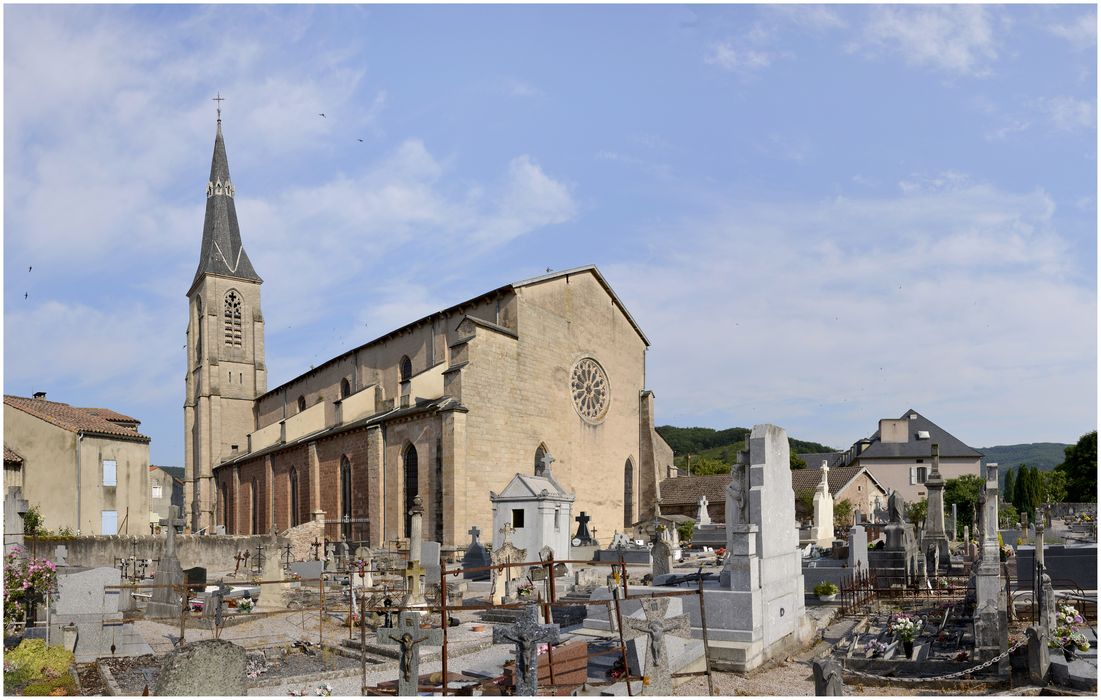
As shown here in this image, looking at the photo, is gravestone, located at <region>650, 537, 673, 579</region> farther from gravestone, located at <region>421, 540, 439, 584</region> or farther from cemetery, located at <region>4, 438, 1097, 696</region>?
gravestone, located at <region>421, 540, 439, 584</region>

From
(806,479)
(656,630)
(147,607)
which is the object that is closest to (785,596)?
(656,630)

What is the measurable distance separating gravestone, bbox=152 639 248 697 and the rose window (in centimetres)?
3032

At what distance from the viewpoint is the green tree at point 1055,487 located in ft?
189

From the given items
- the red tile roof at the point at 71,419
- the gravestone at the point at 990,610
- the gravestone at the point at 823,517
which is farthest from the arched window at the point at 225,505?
the gravestone at the point at 990,610

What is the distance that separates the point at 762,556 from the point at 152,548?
2685cm

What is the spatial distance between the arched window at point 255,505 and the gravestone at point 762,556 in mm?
37060

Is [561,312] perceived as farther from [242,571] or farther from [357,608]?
[357,608]

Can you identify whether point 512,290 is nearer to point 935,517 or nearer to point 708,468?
point 935,517

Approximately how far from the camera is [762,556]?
38.4ft

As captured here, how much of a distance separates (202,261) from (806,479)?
38.3 m

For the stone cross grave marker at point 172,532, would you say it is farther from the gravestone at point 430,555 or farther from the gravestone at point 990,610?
the gravestone at point 990,610

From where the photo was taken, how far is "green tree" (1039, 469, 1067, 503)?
5754cm

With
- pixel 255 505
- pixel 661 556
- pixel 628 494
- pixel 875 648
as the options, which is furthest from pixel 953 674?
pixel 255 505

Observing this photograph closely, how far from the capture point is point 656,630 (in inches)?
345
